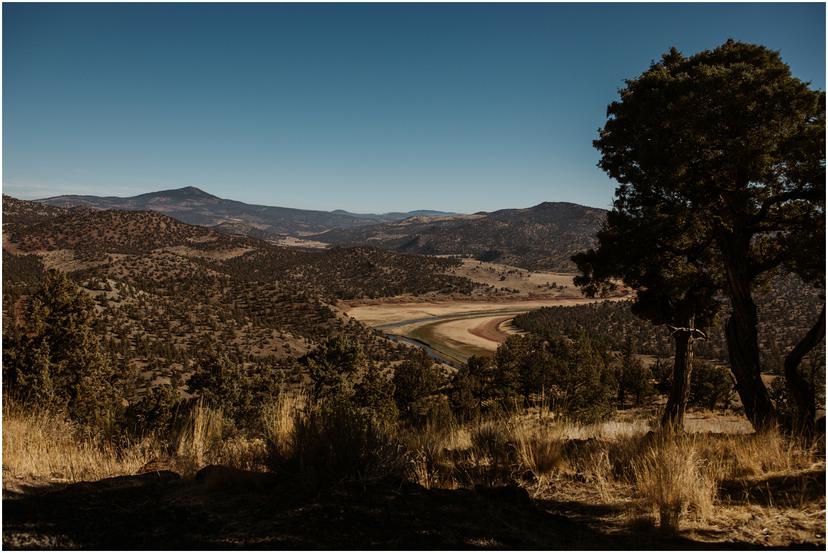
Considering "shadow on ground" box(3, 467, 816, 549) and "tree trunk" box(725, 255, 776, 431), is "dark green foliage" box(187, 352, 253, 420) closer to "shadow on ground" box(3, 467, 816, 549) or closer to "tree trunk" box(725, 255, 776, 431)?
"tree trunk" box(725, 255, 776, 431)

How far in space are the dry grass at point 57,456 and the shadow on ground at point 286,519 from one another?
2.49ft

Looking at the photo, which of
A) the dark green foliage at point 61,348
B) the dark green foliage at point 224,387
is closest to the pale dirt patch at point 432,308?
the dark green foliage at point 224,387

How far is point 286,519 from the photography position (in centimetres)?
360

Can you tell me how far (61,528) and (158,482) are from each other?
1671 millimetres

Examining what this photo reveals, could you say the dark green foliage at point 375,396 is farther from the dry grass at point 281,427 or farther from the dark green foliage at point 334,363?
the dry grass at point 281,427

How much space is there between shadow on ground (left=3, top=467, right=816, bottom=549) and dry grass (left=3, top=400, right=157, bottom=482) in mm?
759

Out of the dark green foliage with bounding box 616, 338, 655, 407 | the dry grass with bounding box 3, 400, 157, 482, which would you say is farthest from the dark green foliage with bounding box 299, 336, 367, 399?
the dry grass with bounding box 3, 400, 157, 482

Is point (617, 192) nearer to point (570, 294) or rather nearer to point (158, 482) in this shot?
point (158, 482)

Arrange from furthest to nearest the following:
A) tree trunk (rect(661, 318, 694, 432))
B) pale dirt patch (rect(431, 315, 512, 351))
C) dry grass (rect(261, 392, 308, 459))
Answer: pale dirt patch (rect(431, 315, 512, 351))
tree trunk (rect(661, 318, 694, 432))
dry grass (rect(261, 392, 308, 459))

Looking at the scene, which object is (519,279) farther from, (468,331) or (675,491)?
(675,491)

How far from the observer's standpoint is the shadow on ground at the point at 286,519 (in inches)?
128

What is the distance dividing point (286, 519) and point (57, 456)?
3.87 meters

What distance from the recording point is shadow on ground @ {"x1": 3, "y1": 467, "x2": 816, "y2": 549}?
3240 mm

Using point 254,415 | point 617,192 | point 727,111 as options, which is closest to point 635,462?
point 727,111
